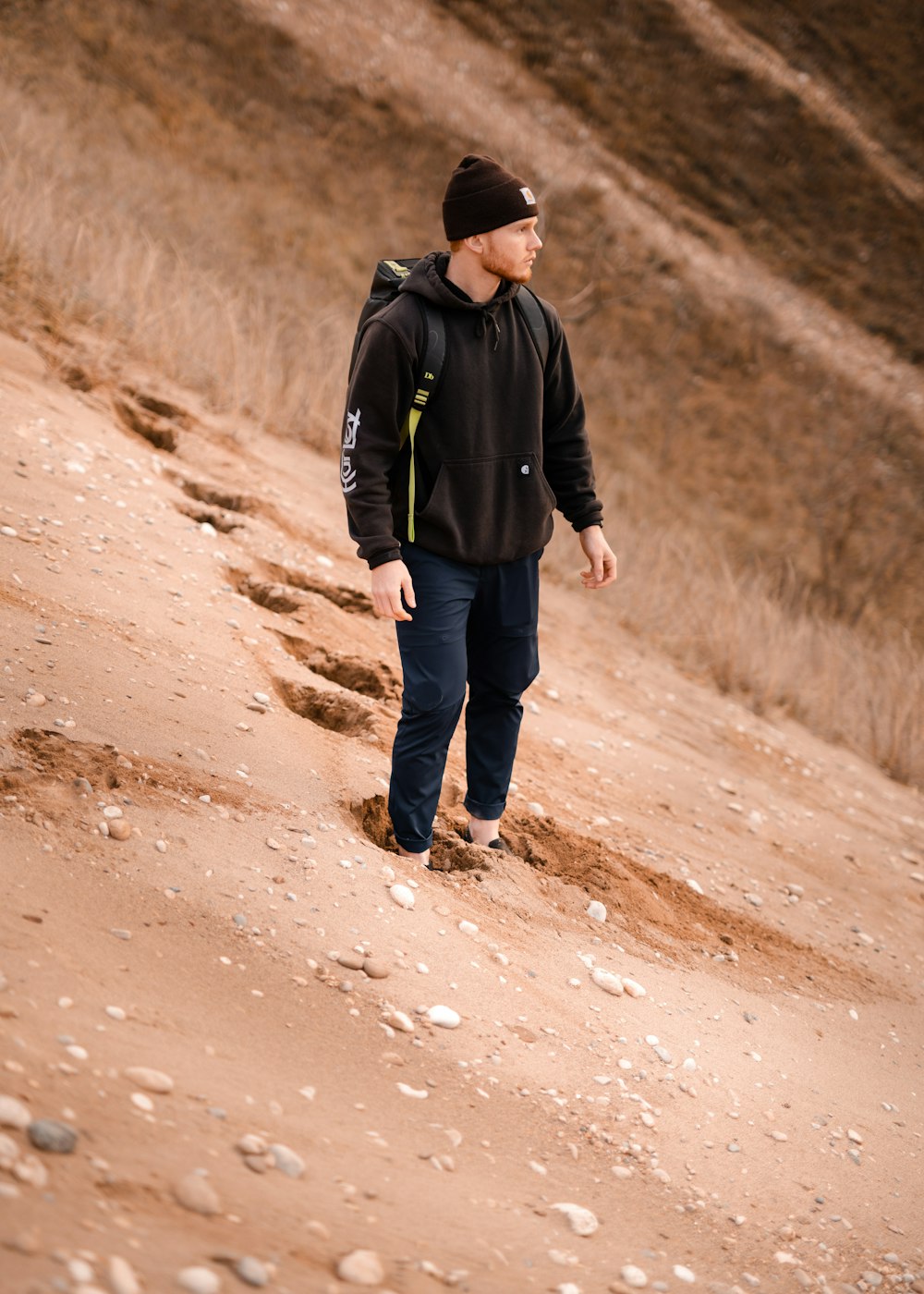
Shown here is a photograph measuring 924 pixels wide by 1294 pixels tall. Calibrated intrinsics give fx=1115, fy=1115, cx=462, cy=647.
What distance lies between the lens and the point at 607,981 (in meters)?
2.87

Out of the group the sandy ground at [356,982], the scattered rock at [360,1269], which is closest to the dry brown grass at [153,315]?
the sandy ground at [356,982]

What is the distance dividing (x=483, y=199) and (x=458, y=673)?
42.4 inches

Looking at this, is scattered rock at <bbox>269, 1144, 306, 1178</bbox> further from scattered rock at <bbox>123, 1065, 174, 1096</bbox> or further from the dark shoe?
the dark shoe

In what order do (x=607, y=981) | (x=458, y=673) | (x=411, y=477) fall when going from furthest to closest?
(x=607, y=981) → (x=458, y=673) → (x=411, y=477)

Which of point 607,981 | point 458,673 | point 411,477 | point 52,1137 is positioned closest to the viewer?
point 52,1137

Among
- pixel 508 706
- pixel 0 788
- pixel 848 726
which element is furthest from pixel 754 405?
pixel 0 788

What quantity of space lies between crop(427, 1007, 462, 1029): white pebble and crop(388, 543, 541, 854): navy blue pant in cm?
54

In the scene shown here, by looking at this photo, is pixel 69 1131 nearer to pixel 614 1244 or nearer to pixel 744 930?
pixel 614 1244

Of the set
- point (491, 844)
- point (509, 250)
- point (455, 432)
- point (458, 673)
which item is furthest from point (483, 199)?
point (491, 844)

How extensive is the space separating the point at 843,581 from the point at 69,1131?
37.0 feet

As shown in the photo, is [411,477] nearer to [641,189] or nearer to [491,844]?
[491,844]

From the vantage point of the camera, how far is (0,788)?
8.07ft

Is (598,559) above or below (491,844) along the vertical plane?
above

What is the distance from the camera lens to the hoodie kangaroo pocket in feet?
8.48
